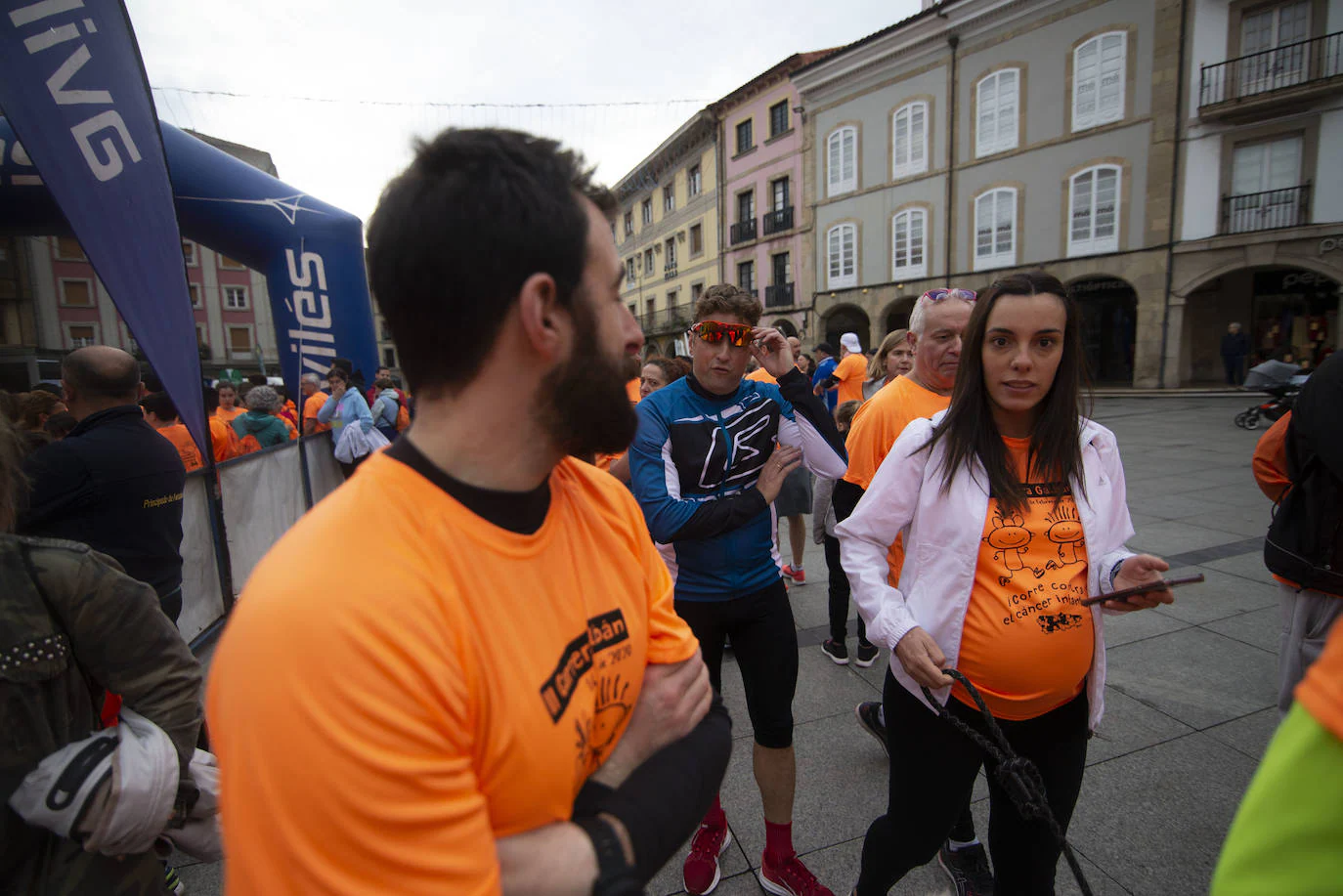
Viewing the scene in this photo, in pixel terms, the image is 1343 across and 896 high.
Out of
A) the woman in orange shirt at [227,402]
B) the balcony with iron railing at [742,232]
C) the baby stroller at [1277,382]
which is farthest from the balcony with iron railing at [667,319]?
the woman in orange shirt at [227,402]

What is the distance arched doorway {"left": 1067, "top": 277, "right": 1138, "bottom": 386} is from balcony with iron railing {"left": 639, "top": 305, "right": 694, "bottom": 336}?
55.7 ft

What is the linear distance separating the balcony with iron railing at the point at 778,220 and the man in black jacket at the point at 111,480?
25.7 m

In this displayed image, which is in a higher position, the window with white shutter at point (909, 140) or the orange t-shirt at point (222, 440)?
the window with white shutter at point (909, 140)

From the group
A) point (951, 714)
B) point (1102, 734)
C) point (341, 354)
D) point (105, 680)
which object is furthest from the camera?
point (341, 354)

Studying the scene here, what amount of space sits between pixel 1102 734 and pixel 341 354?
24.1ft

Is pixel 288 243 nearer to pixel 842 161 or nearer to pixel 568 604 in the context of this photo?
pixel 568 604

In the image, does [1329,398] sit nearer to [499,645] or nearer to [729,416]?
[729,416]

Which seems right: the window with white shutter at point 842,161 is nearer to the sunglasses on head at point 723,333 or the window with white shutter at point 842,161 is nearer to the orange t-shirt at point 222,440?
the orange t-shirt at point 222,440

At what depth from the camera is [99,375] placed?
8.64 feet

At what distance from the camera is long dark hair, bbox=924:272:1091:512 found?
5.71 feet

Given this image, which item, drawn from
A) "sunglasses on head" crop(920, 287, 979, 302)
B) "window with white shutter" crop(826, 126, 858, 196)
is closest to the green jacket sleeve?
"sunglasses on head" crop(920, 287, 979, 302)

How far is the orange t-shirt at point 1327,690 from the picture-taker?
1.86ft

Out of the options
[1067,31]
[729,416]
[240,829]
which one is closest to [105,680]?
[240,829]

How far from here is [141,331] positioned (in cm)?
308
